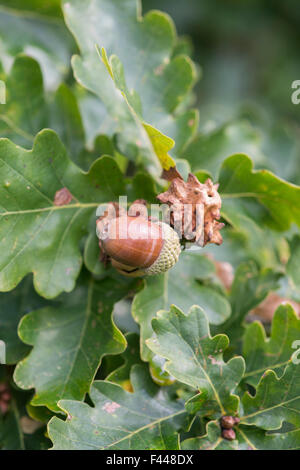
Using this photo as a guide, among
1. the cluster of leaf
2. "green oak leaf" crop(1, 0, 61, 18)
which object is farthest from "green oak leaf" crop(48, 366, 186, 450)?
"green oak leaf" crop(1, 0, 61, 18)

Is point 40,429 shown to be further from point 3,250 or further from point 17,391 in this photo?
point 3,250

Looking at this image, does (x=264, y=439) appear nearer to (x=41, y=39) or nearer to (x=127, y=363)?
(x=127, y=363)

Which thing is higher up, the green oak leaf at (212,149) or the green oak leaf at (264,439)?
the green oak leaf at (212,149)

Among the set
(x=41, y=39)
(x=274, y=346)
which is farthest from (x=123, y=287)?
(x=41, y=39)

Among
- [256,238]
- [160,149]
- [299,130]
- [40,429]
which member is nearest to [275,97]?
[299,130]

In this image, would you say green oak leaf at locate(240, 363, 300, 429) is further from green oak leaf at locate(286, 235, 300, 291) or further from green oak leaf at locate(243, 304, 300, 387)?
green oak leaf at locate(286, 235, 300, 291)

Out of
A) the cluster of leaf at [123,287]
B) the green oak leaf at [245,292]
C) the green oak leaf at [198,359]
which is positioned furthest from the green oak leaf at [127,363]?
the green oak leaf at [245,292]

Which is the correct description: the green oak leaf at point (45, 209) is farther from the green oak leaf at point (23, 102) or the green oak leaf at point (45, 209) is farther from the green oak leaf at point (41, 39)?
the green oak leaf at point (41, 39)
